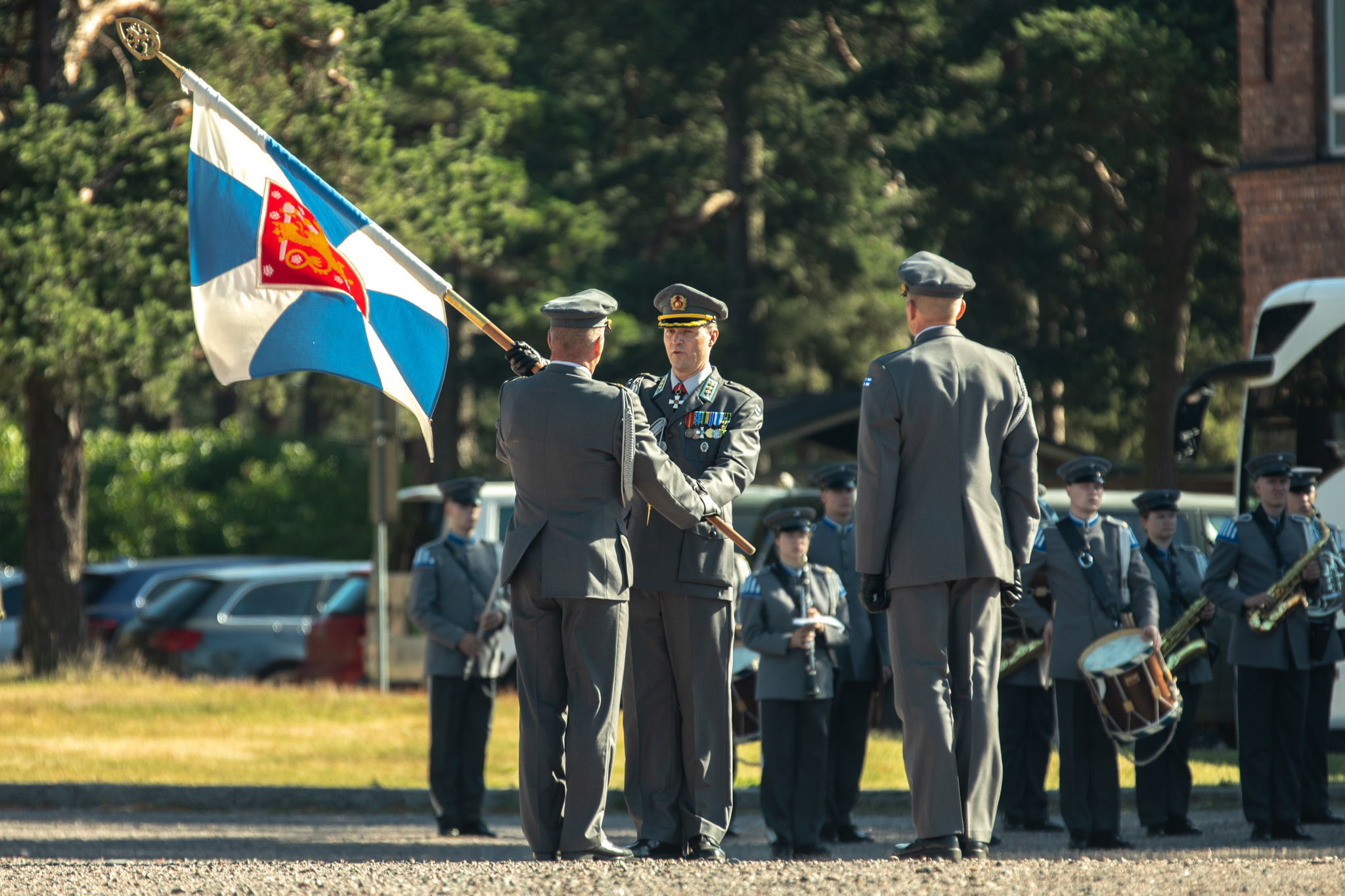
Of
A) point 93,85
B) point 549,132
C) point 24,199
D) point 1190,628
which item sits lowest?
point 1190,628

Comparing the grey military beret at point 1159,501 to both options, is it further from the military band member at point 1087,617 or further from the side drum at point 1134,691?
the side drum at point 1134,691

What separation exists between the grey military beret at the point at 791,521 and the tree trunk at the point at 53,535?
10978mm

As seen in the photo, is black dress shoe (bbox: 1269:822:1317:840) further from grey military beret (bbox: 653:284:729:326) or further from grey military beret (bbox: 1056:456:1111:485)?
grey military beret (bbox: 653:284:729:326)

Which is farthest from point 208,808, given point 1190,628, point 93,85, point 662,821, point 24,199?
point 93,85

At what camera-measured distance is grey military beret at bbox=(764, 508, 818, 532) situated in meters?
8.56

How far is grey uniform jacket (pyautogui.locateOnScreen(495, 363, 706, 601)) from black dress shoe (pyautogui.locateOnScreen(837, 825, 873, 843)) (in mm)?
3340

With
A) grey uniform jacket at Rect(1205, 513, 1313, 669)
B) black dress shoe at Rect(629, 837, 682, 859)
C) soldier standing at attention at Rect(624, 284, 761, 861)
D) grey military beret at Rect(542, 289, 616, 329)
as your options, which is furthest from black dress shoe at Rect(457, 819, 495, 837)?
grey uniform jacket at Rect(1205, 513, 1313, 669)

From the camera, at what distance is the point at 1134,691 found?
8.10 m

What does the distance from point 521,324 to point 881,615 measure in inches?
783

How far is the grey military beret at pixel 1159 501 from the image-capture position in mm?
9285

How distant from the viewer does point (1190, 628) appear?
902cm

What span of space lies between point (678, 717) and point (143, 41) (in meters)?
3.50

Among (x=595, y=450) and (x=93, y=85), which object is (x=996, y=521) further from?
(x=93, y=85)

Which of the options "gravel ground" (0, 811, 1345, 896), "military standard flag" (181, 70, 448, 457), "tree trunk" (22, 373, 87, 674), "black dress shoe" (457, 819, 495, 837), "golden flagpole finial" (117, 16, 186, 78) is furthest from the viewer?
"tree trunk" (22, 373, 87, 674)
